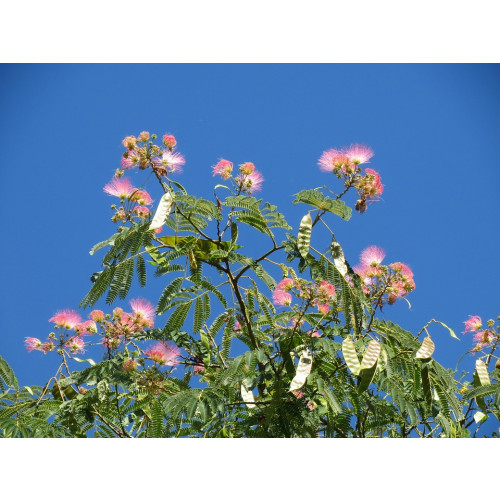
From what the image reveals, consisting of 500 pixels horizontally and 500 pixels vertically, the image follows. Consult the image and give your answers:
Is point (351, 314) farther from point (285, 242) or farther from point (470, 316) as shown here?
point (470, 316)

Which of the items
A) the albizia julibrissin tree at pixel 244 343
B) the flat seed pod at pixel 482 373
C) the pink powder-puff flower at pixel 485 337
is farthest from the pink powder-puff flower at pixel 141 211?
the pink powder-puff flower at pixel 485 337

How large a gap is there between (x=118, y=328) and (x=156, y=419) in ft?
1.95

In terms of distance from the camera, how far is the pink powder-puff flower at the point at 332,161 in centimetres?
285

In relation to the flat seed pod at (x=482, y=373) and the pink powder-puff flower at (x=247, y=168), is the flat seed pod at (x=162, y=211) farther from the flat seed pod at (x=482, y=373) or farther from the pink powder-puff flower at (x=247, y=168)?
the flat seed pod at (x=482, y=373)

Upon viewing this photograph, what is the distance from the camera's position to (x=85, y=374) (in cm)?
311

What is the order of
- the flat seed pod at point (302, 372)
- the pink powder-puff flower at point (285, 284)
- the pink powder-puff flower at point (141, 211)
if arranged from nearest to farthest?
the flat seed pod at point (302, 372) → the pink powder-puff flower at point (141, 211) → the pink powder-puff flower at point (285, 284)

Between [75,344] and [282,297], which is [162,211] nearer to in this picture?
[282,297]

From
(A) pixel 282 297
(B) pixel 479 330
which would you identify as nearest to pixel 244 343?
(A) pixel 282 297

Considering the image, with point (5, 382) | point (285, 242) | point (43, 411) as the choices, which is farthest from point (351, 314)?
point (5, 382)

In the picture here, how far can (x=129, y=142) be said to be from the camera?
113 inches

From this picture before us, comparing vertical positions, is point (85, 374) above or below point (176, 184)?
below

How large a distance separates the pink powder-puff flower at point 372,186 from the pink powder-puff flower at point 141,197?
3.22 feet

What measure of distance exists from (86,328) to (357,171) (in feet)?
5.35

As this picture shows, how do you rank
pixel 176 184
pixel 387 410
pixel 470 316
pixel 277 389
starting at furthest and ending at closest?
1. pixel 470 316
2. pixel 387 410
3. pixel 176 184
4. pixel 277 389
